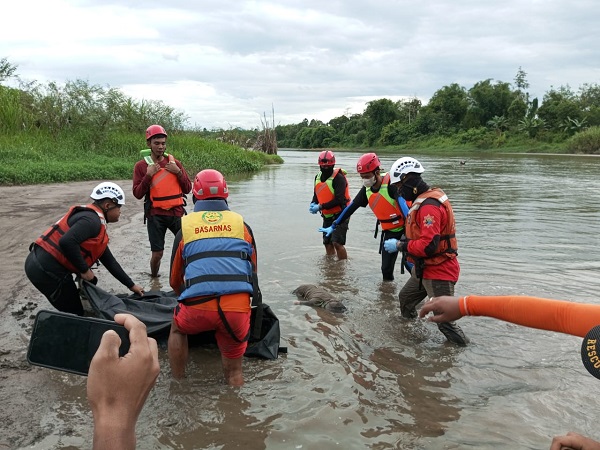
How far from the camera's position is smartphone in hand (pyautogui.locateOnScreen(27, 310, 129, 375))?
1.75 metres

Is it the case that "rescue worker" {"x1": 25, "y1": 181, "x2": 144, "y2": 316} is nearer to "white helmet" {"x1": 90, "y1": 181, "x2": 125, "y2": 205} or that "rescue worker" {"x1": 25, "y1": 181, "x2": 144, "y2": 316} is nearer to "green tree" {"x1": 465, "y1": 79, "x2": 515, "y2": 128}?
"white helmet" {"x1": 90, "y1": 181, "x2": 125, "y2": 205}

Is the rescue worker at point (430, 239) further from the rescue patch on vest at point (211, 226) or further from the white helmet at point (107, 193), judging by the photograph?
the white helmet at point (107, 193)

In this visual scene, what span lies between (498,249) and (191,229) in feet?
25.3

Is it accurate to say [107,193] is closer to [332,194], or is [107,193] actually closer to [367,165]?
[367,165]

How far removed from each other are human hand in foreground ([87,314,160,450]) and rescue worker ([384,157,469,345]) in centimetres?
415

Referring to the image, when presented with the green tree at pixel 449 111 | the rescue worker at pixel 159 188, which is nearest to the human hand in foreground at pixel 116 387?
the rescue worker at pixel 159 188

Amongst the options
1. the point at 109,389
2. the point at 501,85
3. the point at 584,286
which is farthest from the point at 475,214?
the point at 501,85

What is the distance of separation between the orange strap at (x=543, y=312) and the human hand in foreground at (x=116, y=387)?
172 centimetres

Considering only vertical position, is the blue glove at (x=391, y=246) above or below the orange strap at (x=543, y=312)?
below

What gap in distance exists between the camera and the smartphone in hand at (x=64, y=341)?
175cm

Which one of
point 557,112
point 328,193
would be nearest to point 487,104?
point 557,112

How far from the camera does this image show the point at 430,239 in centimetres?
531

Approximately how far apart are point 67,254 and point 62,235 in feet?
0.74

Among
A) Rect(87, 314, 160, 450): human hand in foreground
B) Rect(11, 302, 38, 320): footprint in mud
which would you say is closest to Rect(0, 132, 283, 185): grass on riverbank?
Rect(11, 302, 38, 320): footprint in mud
